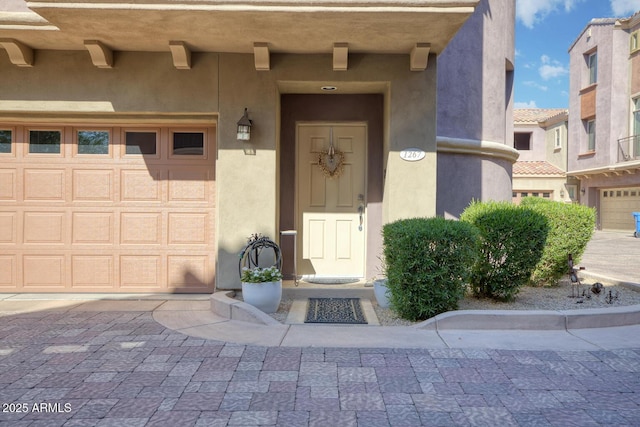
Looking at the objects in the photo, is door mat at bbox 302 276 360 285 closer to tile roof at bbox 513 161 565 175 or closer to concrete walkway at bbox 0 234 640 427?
Result: concrete walkway at bbox 0 234 640 427

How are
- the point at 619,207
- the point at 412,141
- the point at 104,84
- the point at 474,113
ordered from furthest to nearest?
the point at 619,207 → the point at 474,113 → the point at 412,141 → the point at 104,84

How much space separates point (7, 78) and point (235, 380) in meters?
5.35

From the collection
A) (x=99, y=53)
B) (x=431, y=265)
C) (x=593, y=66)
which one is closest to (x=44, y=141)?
(x=99, y=53)

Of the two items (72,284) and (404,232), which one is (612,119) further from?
(72,284)

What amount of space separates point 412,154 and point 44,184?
17.0 feet

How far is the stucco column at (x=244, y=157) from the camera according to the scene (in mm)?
5809

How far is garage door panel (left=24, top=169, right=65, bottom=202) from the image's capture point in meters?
6.09

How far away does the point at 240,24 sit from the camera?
4926mm

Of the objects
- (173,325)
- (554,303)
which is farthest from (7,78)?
(554,303)

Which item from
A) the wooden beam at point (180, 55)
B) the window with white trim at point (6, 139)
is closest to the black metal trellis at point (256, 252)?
the wooden beam at point (180, 55)

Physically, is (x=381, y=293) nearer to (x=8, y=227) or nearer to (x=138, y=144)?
(x=138, y=144)

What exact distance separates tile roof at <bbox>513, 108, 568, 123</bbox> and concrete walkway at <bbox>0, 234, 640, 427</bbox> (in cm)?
2499

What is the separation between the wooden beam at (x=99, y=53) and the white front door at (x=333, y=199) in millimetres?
2740

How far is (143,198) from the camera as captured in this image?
6.11 meters
